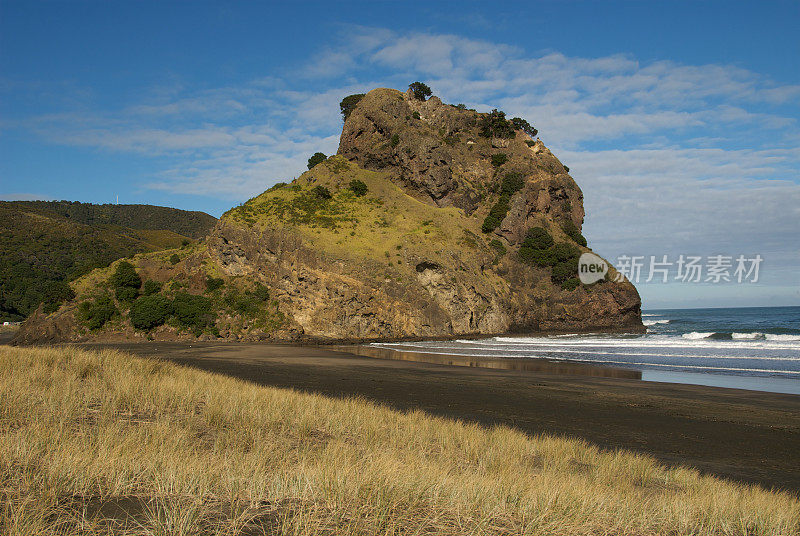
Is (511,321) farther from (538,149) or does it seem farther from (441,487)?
(441,487)

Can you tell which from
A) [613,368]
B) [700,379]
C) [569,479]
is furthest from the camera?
[613,368]

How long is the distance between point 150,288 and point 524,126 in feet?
205

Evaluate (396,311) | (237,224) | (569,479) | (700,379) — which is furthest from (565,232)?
(569,479)

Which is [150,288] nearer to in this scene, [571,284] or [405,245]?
[405,245]

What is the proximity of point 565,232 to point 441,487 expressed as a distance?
227 ft

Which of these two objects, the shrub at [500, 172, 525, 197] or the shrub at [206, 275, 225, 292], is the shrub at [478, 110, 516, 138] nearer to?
the shrub at [500, 172, 525, 197]

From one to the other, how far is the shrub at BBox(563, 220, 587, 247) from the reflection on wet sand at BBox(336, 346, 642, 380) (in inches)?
1788

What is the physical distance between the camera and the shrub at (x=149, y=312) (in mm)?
40750

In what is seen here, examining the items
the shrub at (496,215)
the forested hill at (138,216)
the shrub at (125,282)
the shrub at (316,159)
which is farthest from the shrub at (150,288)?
the forested hill at (138,216)

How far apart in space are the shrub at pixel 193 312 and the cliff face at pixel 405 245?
1.12m

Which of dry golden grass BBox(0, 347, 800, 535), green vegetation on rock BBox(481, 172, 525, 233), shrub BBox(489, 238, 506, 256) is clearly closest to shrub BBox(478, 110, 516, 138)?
green vegetation on rock BBox(481, 172, 525, 233)

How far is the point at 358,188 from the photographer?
205 feet

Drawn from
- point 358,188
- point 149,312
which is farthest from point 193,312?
point 358,188

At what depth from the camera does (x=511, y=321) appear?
5462 centimetres
